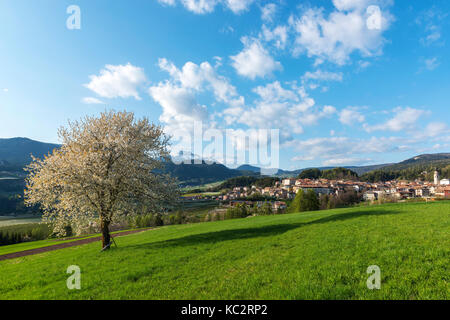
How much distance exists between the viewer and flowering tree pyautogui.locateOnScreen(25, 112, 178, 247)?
18016mm

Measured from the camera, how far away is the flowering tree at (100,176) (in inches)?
709

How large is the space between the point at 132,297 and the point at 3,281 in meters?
10.3

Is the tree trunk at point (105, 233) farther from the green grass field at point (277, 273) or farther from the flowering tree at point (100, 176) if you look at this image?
the green grass field at point (277, 273)

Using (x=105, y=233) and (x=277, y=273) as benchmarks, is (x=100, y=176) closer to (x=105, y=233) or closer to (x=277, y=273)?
(x=105, y=233)

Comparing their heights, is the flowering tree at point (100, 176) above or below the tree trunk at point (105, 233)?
above

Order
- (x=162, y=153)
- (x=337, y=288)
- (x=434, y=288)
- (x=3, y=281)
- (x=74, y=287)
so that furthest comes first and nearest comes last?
(x=162, y=153)
(x=3, y=281)
(x=74, y=287)
(x=337, y=288)
(x=434, y=288)

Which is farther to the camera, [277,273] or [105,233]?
[105,233]

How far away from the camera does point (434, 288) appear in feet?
20.3

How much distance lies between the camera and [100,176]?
18516 mm

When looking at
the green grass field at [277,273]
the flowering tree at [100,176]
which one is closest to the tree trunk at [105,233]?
the flowering tree at [100,176]

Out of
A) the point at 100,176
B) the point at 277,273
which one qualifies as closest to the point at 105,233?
the point at 100,176
